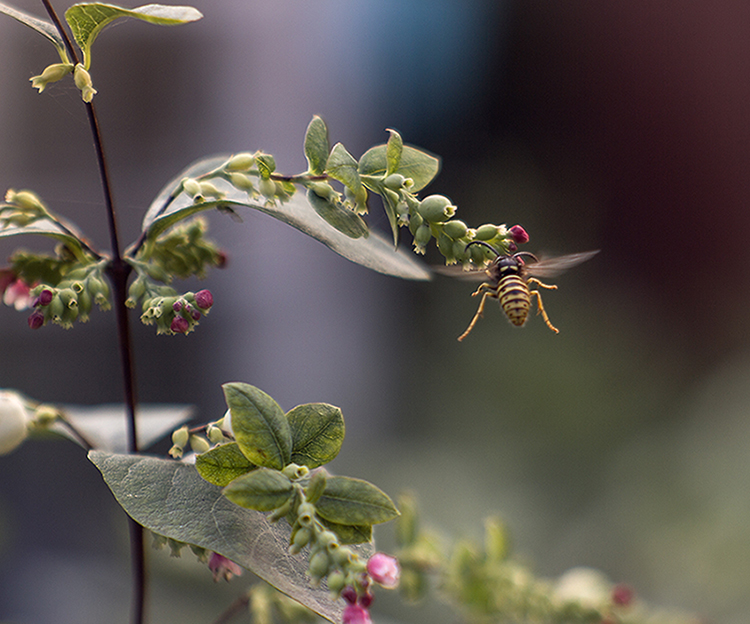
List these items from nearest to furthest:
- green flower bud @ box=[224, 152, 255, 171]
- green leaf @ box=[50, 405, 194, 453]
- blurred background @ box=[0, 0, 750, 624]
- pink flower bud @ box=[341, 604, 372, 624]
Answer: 1. pink flower bud @ box=[341, 604, 372, 624]
2. green flower bud @ box=[224, 152, 255, 171]
3. green leaf @ box=[50, 405, 194, 453]
4. blurred background @ box=[0, 0, 750, 624]

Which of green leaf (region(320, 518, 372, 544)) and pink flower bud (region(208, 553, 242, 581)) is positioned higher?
green leaf (region(320, 518, 372, 544))

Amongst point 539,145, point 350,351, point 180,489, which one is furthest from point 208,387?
point 180,489

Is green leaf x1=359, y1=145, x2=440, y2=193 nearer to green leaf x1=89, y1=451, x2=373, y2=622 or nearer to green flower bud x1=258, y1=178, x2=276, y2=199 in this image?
green flower bud x1=258, y1=178, x2=276, y2=199

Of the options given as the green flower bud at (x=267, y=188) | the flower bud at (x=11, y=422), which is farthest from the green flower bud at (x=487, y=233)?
the flower bud at (x=11, y=422)

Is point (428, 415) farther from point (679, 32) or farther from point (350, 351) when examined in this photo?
point (679, 32)

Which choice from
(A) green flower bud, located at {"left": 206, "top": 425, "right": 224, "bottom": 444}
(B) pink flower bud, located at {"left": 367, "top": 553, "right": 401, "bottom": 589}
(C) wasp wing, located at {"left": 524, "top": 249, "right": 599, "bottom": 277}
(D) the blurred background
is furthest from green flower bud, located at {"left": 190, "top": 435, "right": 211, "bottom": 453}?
(D) the blurred background

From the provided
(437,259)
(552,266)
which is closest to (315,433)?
(552,266)
